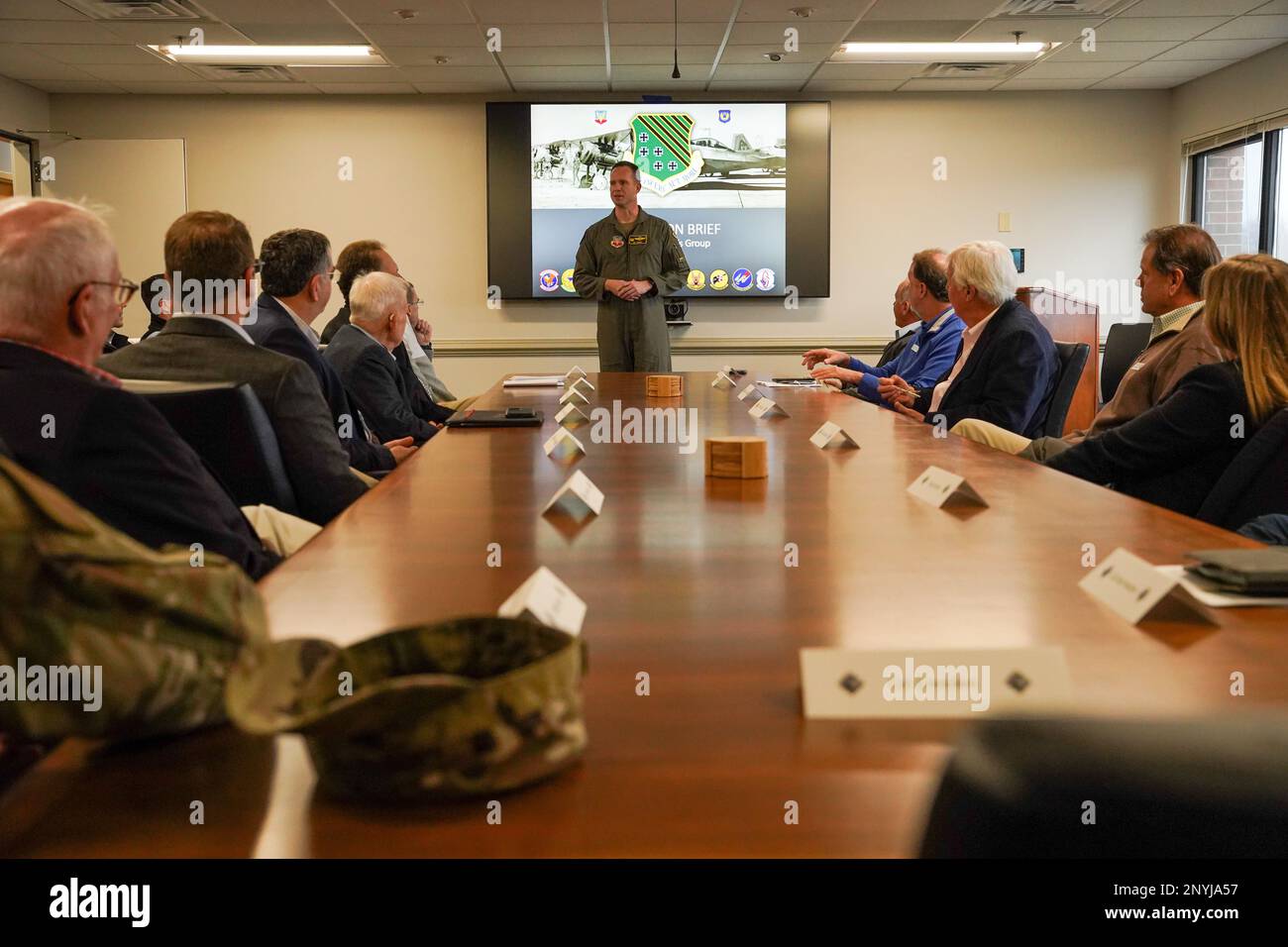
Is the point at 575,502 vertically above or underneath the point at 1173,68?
underneath

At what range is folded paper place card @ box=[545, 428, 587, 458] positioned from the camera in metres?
2.54

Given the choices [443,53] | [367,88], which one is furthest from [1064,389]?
[367,88]

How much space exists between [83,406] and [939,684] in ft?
4.03

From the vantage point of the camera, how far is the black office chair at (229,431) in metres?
2.24

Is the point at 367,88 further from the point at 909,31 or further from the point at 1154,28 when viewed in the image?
the point at 1154,28

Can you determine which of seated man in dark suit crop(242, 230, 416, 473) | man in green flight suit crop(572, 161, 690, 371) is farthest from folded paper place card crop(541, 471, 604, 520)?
man in green flight suit crop(572, 161, 690, 371)

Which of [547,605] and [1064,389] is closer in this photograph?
[547,605]

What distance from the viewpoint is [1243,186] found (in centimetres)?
817

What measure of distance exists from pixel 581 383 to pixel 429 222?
4549 millimetres

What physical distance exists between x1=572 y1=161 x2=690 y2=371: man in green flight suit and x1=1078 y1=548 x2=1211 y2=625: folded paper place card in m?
6.32

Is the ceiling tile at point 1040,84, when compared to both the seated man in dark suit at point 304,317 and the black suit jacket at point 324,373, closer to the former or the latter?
the seated man in dark suit at point 304,317

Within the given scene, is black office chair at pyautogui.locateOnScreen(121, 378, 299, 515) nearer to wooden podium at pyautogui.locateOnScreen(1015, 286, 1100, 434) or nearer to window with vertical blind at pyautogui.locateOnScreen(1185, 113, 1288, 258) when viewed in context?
wooden podium at pyautogui.locateOnScreen(1015, 286, 1100, 434)

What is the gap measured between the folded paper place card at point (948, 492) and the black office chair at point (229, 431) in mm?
1306
